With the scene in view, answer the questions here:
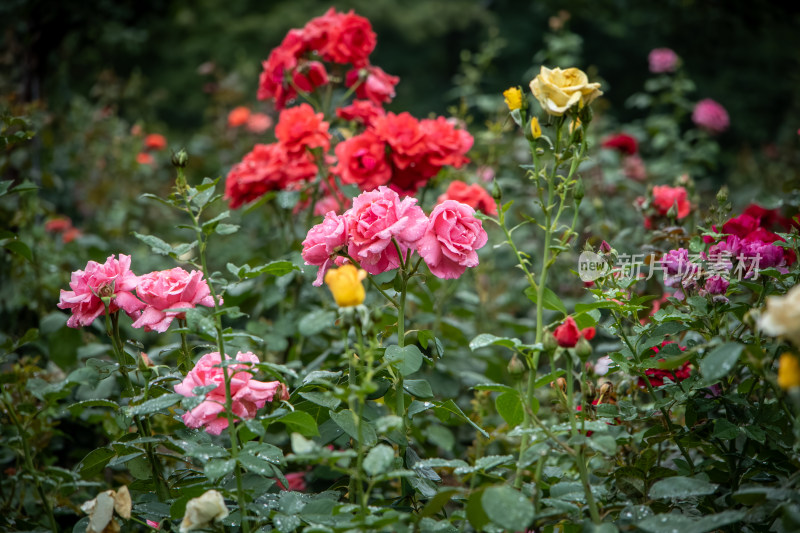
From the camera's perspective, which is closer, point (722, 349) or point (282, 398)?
point (722, 349)

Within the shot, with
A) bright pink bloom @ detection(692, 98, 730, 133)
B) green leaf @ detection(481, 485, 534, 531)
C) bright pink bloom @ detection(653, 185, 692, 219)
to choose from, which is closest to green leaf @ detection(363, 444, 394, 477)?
green leaf @ detection(481, 485, 534, 531)

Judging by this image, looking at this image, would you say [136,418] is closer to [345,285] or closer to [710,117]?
[345,285]

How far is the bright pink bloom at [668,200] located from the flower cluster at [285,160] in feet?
3.15

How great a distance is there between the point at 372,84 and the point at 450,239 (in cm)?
100

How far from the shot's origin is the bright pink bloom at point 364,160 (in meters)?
1.66

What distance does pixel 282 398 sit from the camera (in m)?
1.22

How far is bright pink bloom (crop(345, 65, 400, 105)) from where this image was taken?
1.96 metres

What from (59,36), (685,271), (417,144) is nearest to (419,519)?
(685,271)

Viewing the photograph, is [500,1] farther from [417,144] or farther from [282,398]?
[282,398]

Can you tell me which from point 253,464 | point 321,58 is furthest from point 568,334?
point 321,58

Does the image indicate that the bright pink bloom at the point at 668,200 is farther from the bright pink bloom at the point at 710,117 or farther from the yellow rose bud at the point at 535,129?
the bright pink bloom at the point at 710,117

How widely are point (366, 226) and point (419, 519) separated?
469 mm

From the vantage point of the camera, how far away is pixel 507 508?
33.4 inches

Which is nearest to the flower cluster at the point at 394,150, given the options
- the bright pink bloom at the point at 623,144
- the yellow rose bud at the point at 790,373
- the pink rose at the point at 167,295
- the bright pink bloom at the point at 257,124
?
the pink rose at the point at 167,295
